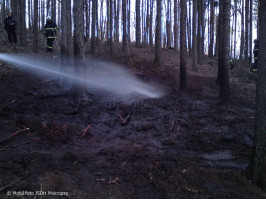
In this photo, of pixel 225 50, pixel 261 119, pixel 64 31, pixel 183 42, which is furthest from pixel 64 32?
pixel 261 119

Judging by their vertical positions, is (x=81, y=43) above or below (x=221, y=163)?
above

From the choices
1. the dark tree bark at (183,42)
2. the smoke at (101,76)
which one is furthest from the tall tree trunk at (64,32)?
the dark tree bark at (183,42)

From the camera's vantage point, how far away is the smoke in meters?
9.97

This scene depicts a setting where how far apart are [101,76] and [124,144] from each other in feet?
20.0

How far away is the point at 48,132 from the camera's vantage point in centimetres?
681

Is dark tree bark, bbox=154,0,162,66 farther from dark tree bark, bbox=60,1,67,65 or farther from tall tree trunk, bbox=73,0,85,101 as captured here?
tall tree trunk, bbox=73,0,85,101

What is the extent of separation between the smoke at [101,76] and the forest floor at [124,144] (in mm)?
666

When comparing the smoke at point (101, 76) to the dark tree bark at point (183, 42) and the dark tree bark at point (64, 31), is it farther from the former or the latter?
the dark tree bark at point (183, 42)

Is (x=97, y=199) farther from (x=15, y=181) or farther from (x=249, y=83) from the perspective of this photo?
(x=249, y=83)

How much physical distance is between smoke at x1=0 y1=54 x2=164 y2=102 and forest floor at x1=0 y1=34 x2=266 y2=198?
67cm

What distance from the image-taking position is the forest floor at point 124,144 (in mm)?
4590

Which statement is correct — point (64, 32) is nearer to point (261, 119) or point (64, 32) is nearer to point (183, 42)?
point (183, 42)

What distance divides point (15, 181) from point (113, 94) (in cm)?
607

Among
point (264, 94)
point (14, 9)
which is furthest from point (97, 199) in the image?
point (14, 9)
